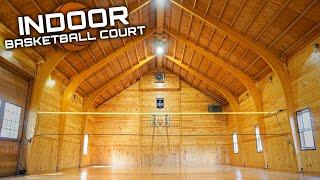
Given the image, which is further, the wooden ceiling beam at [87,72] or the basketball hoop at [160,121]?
the basketball hoop at [160,121]

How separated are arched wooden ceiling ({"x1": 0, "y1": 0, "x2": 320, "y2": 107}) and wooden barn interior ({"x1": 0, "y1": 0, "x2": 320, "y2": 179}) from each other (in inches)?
2.2

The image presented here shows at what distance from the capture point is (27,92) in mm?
10883

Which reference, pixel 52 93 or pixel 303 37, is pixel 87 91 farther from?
pixel 303 37

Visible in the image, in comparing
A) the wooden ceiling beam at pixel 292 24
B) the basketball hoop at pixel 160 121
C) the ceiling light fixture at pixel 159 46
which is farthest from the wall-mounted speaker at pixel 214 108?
the wooden ceiling beam at pixel 292 24

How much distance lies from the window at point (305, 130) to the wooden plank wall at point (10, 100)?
10990mm

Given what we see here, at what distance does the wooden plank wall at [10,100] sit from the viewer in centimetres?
923

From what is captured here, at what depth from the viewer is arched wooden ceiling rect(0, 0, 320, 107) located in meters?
9.24

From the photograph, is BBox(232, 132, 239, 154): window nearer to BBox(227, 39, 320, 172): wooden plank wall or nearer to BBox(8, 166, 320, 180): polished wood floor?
BBox(227, 39, 320, 172): wooden plank wall

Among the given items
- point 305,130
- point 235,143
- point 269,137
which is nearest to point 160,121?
point 235,143

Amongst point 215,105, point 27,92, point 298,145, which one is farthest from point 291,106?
point 27,92

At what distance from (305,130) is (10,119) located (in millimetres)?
11205

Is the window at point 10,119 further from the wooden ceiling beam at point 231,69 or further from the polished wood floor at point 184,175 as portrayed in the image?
the wooden ceiling beam at point 231,69

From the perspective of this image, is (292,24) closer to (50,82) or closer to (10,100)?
(10,100)

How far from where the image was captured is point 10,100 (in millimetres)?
9734
